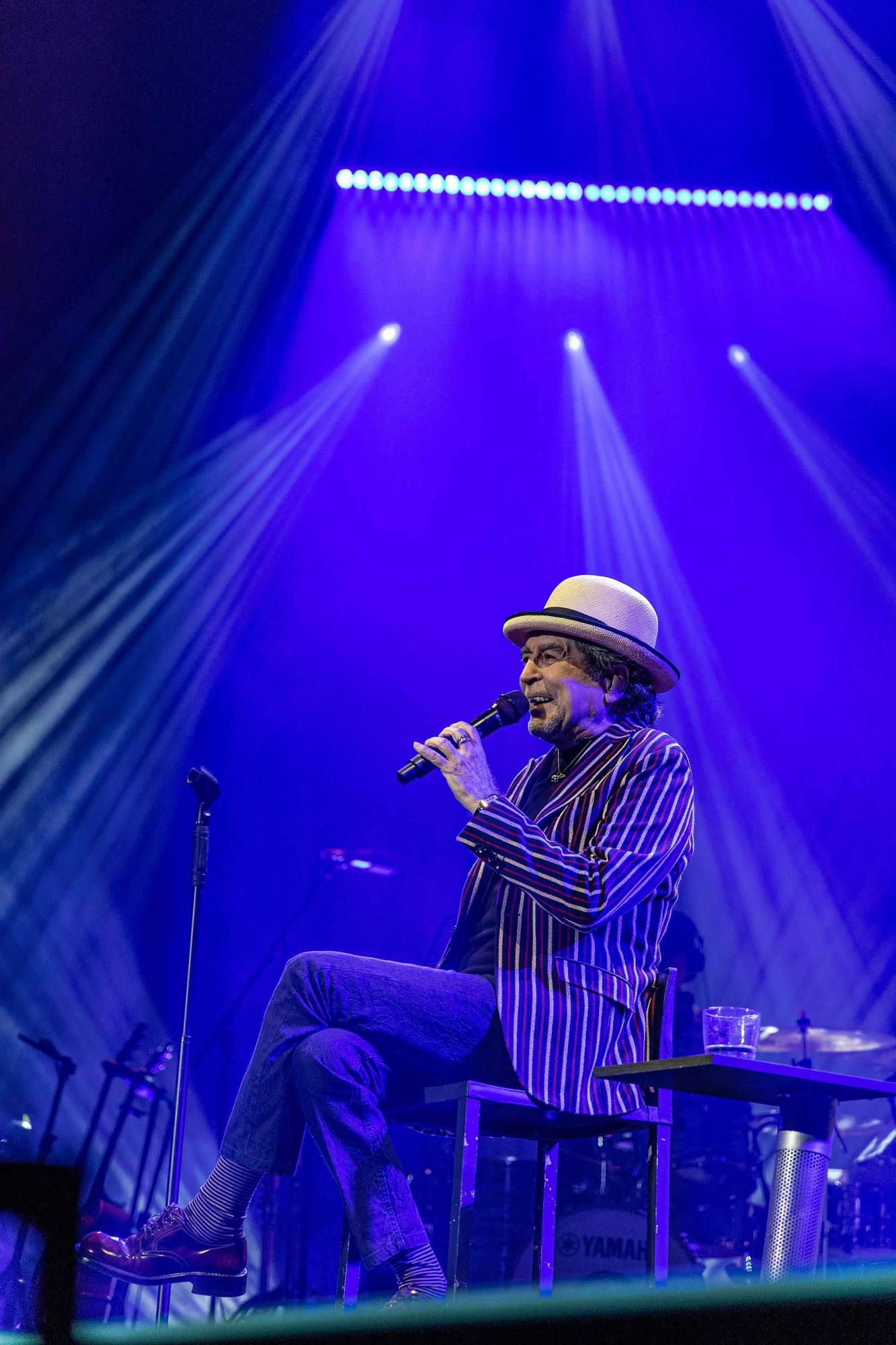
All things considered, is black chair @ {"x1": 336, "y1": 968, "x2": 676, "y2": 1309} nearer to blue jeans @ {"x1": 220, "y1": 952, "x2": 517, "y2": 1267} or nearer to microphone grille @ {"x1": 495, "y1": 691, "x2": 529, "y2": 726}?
blue jeans @ {"x1": 220, "y1": 952, "x2": 517, "y2": 1267}

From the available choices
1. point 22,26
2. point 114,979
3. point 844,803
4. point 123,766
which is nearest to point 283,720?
point 123,766

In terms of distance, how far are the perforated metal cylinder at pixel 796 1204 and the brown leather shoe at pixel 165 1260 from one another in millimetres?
888

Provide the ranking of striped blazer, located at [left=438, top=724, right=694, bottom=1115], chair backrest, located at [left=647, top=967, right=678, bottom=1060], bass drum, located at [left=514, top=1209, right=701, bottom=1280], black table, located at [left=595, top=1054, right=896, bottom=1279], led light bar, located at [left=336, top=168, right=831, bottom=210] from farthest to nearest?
led light bar, located at [left=336, top=168, right=831, bottom=210]
bass drum, located at [left=514, top=1209, right=701, bottom=1280]
chair backrest, located at [left=647, top=967, right=678, bottom=1060]
striped blazer, located at [left=438, top=724, right=694, bottom=1115]
black table, located at [left=595, top=1054, right=896, bottom=1279]

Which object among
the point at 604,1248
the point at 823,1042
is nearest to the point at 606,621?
the point at 604,1248

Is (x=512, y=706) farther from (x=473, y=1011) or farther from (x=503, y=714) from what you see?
(x=473, y=1011)

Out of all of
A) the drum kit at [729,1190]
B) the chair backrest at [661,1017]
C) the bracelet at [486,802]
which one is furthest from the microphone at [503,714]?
the drum kit at [729,1190]

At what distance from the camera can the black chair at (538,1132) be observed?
2229 mm

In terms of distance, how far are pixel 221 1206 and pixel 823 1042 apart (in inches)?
130

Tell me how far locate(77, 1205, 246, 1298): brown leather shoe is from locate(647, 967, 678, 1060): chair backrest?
34.5 inches

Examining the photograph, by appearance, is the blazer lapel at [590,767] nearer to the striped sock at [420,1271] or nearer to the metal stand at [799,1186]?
the metal stand at [799,1186]

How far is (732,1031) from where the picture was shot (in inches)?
89.0

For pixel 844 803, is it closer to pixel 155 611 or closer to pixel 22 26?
pixel 155 611

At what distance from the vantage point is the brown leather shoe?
215cm

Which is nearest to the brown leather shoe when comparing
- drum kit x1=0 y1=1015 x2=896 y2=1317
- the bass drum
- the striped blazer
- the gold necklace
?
the striped blazer
